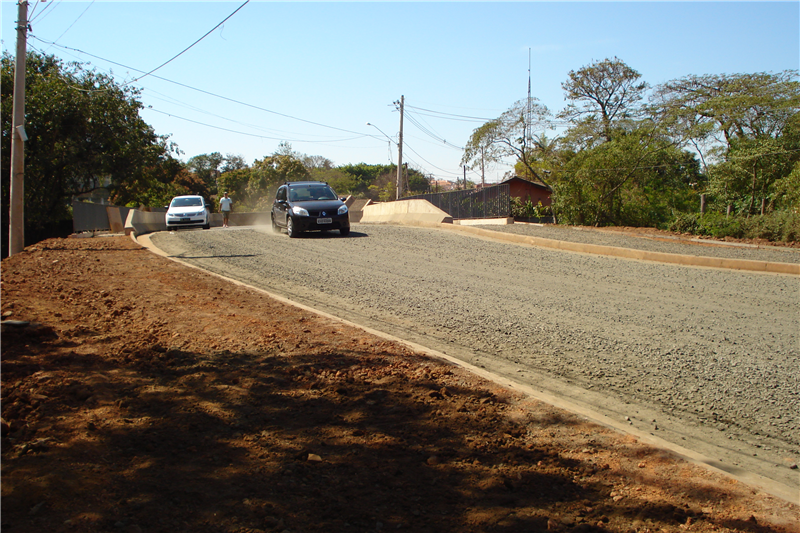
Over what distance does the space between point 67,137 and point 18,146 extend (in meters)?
17.9

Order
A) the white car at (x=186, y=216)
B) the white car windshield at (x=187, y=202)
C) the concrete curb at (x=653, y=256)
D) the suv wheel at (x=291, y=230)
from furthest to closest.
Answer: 1. the white car windshield at (x=187, y=202)
2. the white car at (x=186, y=216)
3. the suv wheel at (x=291, y=230)
4. the concrete curb at (x=653, y=256)

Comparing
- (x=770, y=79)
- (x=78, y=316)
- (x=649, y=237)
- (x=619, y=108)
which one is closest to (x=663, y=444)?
(x=78, y=316)

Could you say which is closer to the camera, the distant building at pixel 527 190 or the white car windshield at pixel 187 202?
the white car windshield at pixel 187 202

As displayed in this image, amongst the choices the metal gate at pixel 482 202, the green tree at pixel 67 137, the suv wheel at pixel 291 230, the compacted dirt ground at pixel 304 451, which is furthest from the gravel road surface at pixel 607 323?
the green tree at pixel 67 137

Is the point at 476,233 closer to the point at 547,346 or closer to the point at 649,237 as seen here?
the point at 649,237

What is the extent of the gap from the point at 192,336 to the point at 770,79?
28.6 meters

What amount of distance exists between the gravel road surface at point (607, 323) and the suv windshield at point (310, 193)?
17.0 ft

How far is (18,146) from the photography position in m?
16.9

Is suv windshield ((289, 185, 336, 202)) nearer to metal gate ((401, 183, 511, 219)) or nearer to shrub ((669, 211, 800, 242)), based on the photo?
shrub ((669, 211, 800, 242))

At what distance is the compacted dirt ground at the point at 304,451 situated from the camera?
2762 mm

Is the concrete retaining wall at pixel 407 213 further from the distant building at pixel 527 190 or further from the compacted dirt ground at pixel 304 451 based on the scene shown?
the compacted dirt ground at pixel 304 451

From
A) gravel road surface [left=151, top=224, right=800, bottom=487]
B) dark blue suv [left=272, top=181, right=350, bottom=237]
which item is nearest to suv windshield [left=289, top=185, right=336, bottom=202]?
dark blue suv [left=272, top=181, right=350, bottom=237]

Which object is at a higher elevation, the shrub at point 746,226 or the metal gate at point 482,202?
the metal gate at point 482,202

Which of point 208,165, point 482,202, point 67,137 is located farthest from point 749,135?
point 208,165
